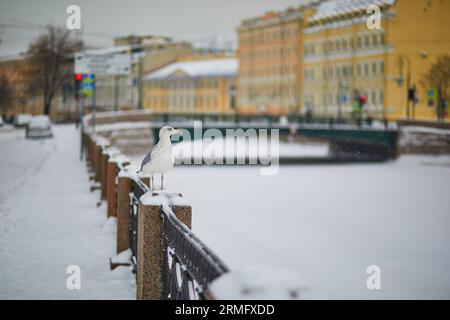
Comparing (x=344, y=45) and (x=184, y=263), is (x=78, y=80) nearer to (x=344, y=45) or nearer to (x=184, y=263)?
(x=184, y=263)

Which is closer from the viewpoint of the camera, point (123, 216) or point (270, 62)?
point (123, 216)

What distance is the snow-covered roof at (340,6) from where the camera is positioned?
198 feet

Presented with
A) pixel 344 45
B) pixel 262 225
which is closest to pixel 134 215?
pixel 262 225

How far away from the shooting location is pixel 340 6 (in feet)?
221

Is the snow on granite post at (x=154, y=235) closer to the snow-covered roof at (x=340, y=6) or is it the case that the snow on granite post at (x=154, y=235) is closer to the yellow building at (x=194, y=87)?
the snow-covered roof at (x=340, y=6)

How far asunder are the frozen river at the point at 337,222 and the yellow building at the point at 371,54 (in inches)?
464

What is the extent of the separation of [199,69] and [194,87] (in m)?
2.50

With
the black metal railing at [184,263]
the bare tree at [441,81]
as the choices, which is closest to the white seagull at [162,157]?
the black metal railing at [184,263]

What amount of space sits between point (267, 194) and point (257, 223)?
986cm

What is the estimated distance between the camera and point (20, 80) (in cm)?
6688

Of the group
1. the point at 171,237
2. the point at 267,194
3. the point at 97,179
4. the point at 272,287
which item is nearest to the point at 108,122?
the point at 267,194

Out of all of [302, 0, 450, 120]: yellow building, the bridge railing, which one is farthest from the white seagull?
[302, 0, 450, 120]: yellow building

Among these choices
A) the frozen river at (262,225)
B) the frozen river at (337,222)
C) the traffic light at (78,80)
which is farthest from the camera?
the traffic light at (78,80)

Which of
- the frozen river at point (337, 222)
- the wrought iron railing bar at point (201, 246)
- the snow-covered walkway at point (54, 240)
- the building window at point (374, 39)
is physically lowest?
the frozen river at point (337, 222)
